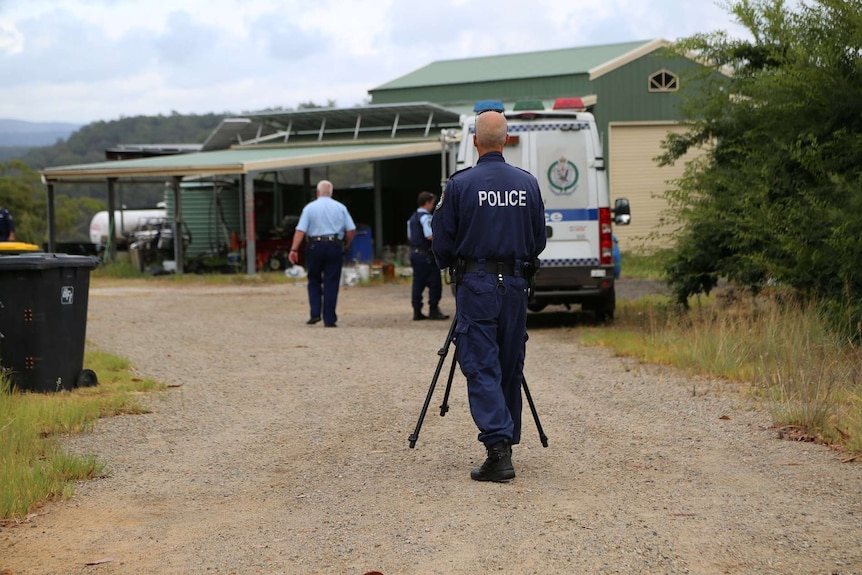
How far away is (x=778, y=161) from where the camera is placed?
13.1m

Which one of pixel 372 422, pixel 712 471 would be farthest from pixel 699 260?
pixel 712 471

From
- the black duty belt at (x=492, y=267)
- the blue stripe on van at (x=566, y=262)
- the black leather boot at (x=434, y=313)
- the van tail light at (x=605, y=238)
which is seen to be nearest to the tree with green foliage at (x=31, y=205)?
the black leather boot at (x=434, y=313)

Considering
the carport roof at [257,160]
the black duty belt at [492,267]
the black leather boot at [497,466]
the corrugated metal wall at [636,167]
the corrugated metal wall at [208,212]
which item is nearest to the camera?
the black leather boot at [497,466]

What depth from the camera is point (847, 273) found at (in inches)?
453

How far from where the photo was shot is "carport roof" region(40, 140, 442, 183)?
28.4 meters

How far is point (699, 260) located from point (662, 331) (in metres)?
1.53

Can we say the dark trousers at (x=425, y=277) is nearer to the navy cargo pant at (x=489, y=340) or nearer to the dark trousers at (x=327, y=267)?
the dark trousers at (x=327, y=267)

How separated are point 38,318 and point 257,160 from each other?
19663 millimetres

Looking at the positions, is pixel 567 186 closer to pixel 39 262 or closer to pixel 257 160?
pixel 39 262

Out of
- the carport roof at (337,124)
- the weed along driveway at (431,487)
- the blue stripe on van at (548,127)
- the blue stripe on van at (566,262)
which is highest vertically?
the carport roof at (337,124)

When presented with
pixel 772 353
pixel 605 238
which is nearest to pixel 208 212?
pixel 605 238

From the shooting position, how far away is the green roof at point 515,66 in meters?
39.3

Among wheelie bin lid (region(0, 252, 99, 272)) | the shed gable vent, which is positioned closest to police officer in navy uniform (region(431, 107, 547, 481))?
wheelie bin lid (region(0, 252, 99, 272))

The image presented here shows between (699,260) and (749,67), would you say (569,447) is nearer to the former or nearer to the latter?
(699,260)
